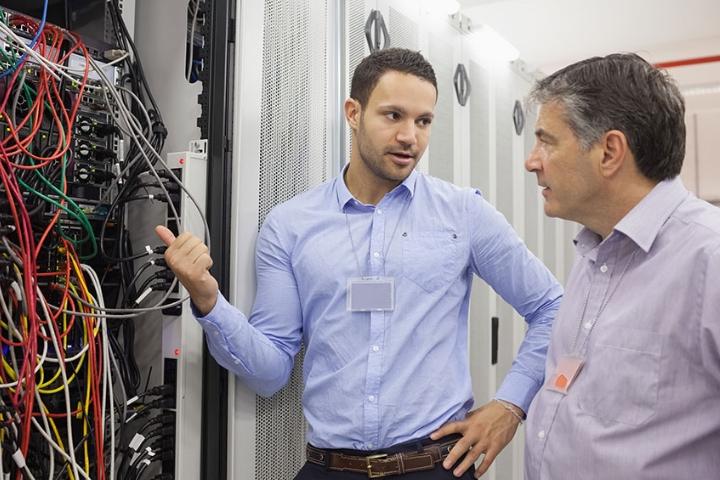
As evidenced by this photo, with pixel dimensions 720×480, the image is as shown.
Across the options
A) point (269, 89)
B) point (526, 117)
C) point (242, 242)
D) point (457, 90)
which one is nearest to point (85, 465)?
point (242, 242)

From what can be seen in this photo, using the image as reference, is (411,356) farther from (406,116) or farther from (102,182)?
(102,182)

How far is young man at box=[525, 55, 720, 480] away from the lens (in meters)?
1.02

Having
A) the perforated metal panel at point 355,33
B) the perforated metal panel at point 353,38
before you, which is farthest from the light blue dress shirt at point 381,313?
the perforated metal panel at point 355,33

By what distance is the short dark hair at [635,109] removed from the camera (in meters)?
1.15

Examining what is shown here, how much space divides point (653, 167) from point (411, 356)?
2.23ft

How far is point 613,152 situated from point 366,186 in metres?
0.66

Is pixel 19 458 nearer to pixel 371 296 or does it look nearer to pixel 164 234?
pixel 164 234

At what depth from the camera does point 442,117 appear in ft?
8.20

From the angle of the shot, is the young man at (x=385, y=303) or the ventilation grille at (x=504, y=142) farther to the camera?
the ventilation grille at (x=504, y=142)

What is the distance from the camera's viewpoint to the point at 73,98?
1604 mm

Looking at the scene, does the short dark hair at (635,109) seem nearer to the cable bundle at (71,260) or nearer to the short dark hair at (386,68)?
the short dark hair at (386,68)

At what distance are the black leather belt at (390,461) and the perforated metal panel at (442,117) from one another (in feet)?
3.93

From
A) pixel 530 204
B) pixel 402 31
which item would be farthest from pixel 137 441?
pixel 530 204

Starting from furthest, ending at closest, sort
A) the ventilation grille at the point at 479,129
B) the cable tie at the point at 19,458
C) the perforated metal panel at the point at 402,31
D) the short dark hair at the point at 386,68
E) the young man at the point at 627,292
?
the ventilation grille at the point at 479,129, the perforated metal panel at the point at 402,31, the short dark hair at the point at 386,68, the cable tie at the point at 19,458, the young man at the point at 627,292
